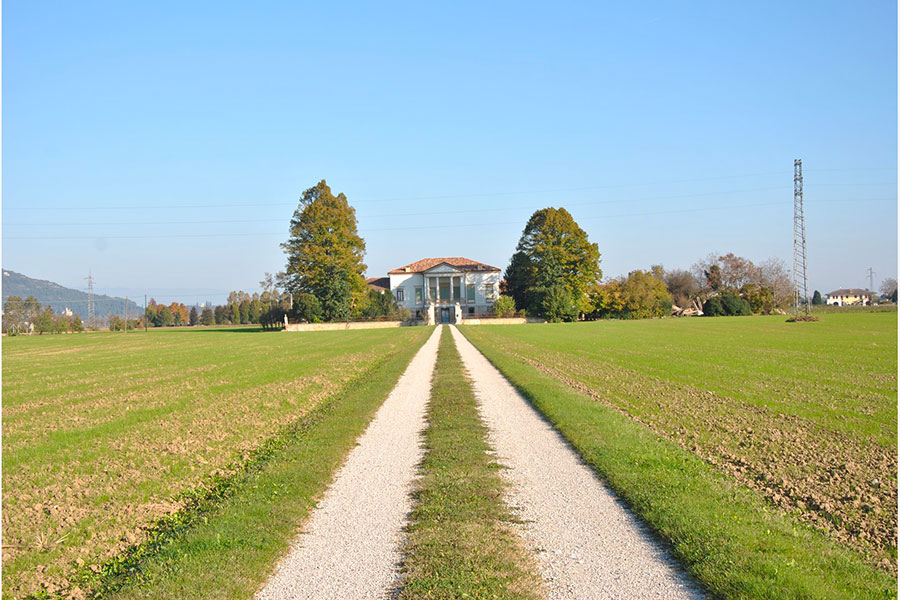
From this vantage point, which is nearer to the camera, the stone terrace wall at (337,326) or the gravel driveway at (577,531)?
the gravel driveway at (577,531)

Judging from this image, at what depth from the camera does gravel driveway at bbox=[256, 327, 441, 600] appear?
541 cm

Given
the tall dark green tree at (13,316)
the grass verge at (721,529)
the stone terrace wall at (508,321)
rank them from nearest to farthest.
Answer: the grass verge at (721,529), the stone terrace wall at (508,321), the tall dark green tree at (13,316)

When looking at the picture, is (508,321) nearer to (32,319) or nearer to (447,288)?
(447,288)

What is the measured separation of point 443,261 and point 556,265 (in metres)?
24.0

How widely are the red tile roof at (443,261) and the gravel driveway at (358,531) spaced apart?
93654 millimetres

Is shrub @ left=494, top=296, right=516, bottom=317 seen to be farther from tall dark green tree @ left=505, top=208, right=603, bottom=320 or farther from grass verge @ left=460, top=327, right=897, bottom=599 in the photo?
grass verge @ left=460, top=327, right=897, bottom=599

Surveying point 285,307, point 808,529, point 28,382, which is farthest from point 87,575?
point 285,307

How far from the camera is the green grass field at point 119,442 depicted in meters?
6.93

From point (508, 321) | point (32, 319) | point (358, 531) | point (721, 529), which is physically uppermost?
point (32, 319)

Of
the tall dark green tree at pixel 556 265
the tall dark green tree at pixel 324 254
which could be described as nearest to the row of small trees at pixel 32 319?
the tall dark green tree at pixel 324 254

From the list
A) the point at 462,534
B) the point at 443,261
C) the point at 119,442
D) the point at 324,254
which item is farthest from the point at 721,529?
the point at 443,261

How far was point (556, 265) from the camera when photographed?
3423 inches

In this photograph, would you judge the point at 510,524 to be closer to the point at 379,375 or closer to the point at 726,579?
the point at 726,579

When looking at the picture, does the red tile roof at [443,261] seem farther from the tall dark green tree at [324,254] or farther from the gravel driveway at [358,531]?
the gravel driveway at [358,531]
